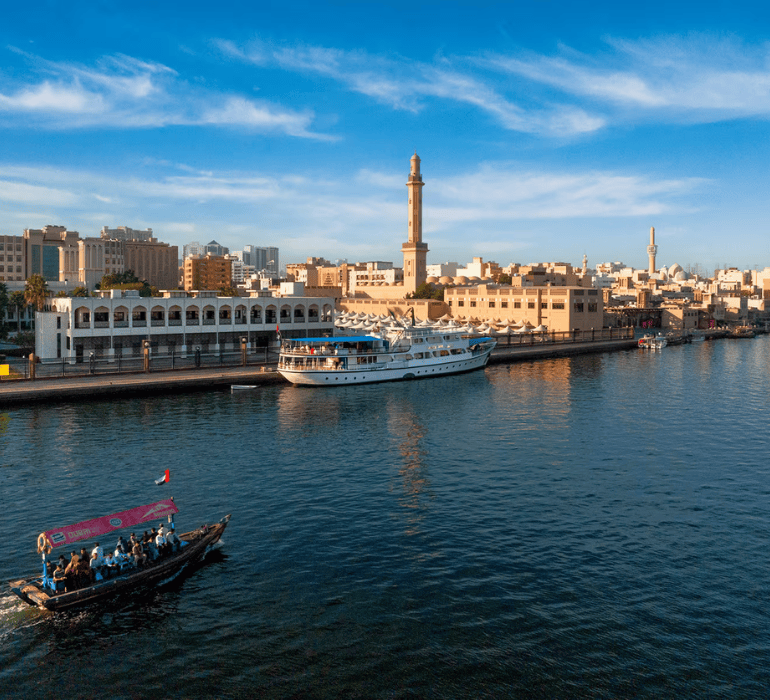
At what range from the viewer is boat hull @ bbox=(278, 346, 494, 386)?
7406cm

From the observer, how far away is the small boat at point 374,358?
74.7m

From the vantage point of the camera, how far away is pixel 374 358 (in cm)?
7812

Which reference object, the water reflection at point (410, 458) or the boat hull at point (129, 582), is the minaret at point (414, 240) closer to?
the water reflection at point (410, 458)

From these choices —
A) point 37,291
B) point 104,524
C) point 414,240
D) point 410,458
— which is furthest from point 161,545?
point 414,240

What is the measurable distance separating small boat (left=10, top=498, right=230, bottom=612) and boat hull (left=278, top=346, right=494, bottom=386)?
145 feet

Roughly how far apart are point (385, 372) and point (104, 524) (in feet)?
172

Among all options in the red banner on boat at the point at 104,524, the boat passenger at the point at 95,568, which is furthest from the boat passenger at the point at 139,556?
the boat passenger at the point at 95,568

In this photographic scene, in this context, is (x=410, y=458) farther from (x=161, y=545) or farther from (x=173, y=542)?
(x=161, y=545)

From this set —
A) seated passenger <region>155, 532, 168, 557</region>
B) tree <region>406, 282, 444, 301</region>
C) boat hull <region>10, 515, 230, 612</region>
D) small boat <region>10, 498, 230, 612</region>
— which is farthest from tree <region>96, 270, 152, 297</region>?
seated passenger <region>155, 532, 168, 557</region>

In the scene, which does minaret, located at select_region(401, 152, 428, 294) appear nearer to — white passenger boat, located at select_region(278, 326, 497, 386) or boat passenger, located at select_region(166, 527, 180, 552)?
white passenger boat, located at select_region(278, 326, 497, 386)

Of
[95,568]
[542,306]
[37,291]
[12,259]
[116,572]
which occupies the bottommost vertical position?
[116,572]

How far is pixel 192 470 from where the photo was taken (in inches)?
1602

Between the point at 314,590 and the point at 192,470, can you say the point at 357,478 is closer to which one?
the point at 192,470

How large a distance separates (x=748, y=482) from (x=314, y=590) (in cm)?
2749
